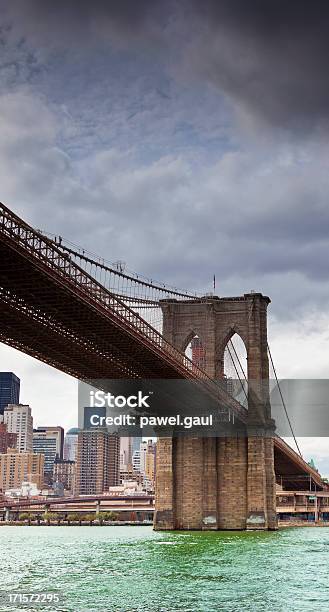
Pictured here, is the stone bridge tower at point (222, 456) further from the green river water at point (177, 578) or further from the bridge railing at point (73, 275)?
the green river water at point (177, 578)

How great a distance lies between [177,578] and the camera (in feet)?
66.0

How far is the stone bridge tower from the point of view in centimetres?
4703

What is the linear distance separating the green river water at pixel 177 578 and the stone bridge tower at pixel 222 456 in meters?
15.8

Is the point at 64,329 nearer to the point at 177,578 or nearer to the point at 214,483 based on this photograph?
the point at 177,578

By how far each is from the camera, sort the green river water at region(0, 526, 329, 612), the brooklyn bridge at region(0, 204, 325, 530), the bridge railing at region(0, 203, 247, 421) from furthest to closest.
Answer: the brooklyn bridge at region(0, 204, 325, 530) → the bridge railing at region(0, 203, 247, 421) → the green river water at region(0, 526, 329, 612)

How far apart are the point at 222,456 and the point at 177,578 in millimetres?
28498

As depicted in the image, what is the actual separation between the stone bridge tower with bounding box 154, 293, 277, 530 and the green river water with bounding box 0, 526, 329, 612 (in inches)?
623

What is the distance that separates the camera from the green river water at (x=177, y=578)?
1581 cm

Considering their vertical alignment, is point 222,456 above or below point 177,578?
above

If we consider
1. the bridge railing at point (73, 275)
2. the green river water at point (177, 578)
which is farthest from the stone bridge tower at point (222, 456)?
the green river water at point (177, 578)

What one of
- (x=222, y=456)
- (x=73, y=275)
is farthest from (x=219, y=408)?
(x=73, y=275)

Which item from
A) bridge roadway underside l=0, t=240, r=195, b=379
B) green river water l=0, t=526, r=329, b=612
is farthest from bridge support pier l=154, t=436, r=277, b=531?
green river water l=0, t=526, r=329, b=612

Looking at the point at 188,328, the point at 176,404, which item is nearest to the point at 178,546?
the point at 176,404

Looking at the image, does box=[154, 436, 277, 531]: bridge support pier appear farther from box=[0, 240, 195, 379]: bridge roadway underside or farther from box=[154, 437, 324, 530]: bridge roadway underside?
box=[0, 240, 195, 379]: bridge roadway underside
